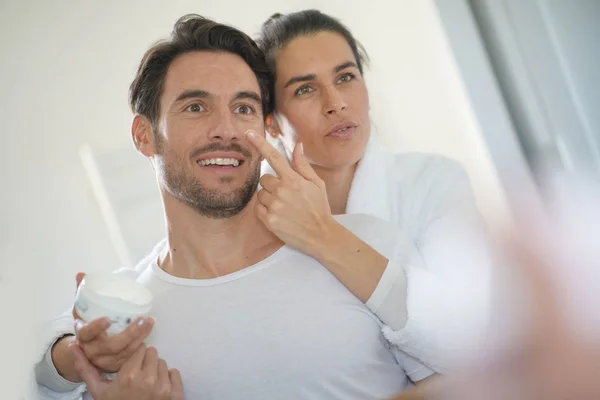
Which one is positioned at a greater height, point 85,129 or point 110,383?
point 85,129

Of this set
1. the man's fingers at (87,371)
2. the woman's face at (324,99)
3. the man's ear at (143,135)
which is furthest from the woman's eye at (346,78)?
the man's fingers at (87,371)

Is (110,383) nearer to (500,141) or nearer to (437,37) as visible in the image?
(500,141)

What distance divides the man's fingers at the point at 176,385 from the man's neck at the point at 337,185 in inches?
19.7

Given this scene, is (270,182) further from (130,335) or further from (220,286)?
(130,335)

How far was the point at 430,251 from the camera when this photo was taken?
39.9 inches

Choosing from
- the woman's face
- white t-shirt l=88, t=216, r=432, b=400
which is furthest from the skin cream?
the woman's face

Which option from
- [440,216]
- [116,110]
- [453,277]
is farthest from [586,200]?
[116,110]

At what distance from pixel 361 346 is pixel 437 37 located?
1.04m

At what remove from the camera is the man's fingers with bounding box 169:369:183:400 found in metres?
0.84

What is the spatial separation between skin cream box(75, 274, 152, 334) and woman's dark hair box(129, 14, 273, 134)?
16.6 inches

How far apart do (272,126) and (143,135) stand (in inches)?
10.6

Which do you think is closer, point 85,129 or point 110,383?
point 110,383

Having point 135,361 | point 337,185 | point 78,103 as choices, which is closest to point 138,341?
point 135,361

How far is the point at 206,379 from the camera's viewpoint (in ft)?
3.02
